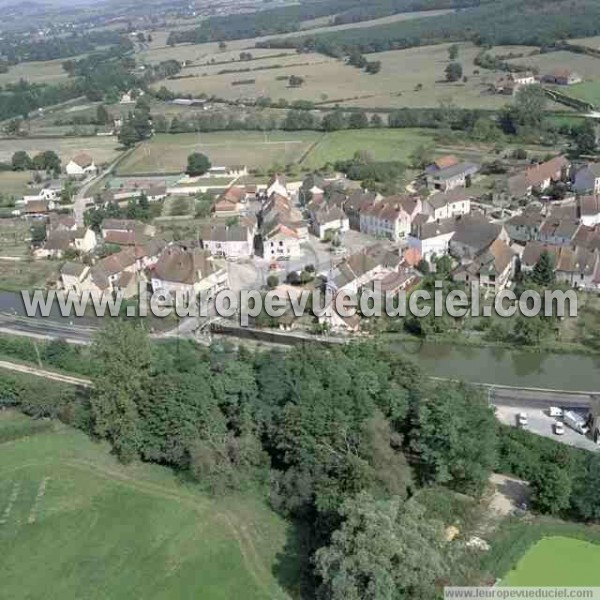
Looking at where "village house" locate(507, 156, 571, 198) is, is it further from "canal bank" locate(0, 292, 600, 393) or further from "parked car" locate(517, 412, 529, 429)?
"parked car" locate(517, 412, 529, 429)

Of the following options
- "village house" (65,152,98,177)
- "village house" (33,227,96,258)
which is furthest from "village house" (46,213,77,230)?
"village house" (65,152,98,177)

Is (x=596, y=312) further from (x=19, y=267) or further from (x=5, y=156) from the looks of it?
(x=5, y=156)

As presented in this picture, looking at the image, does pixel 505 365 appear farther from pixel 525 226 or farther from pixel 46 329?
pixel 46 329

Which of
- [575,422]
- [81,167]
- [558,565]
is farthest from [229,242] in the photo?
[81,167]

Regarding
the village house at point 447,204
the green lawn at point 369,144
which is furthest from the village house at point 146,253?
the green lawn at point 369,144

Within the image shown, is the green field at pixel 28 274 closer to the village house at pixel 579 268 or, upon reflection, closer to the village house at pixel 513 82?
the village house at pixel 579 268

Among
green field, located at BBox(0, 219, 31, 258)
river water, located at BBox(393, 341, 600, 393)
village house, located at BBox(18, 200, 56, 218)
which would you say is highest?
village house, located at BBox(18, 200, 56, 218)
